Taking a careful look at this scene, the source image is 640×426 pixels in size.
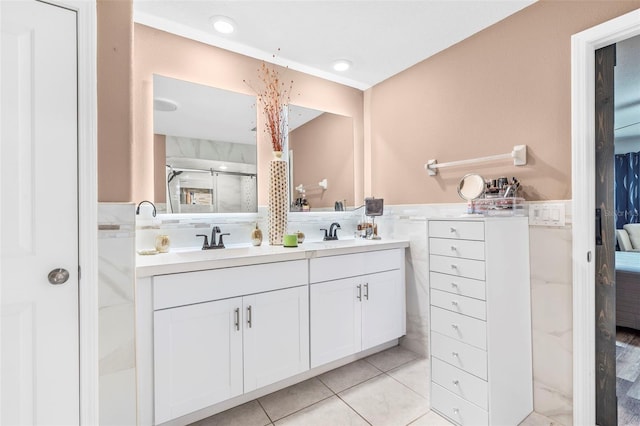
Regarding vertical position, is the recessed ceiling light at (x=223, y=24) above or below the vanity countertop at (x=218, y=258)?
above

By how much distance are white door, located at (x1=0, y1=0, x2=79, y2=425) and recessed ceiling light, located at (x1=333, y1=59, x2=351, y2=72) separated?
1.72 meters

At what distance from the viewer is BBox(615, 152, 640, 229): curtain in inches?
72.6

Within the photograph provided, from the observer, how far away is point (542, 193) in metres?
1.69

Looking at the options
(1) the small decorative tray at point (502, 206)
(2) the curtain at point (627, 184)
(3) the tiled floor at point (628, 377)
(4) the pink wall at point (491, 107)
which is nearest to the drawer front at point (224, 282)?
(1) the small decorative tray at point (502, 206)

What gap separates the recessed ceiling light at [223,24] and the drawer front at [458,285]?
2.03 metres

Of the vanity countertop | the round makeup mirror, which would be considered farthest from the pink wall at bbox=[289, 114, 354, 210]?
the round makeup mirror

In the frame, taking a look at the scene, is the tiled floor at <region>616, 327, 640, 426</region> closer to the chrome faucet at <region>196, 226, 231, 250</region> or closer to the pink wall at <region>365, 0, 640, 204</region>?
the pink wall at <region>365, 0, 640, 204</region>

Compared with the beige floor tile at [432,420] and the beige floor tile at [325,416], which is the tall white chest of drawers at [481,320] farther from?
the beige floor tile at [325,416]

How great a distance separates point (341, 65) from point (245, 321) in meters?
2.08

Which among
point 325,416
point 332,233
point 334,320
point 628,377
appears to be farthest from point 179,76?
point 628,377

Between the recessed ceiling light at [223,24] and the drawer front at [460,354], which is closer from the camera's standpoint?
the drawer front at [460,354]

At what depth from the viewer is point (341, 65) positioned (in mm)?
2424

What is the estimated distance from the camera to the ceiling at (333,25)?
5.72 ft

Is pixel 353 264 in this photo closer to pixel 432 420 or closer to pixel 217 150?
pixel 432 420
